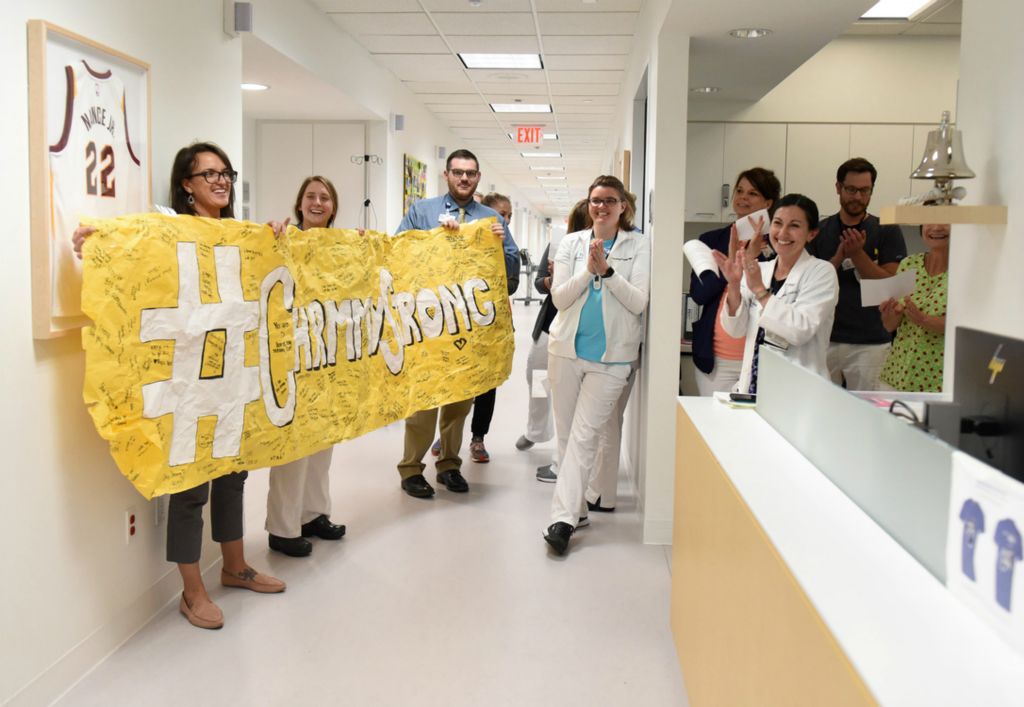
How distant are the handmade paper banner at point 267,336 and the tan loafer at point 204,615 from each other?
1.71ft

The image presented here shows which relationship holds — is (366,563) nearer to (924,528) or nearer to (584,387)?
(584,387)

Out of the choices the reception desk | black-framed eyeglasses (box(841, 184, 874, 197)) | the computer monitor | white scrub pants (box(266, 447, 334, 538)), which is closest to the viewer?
the reception desk

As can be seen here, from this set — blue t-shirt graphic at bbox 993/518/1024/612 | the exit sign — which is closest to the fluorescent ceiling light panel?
blue t-shirt graphic at bbox 993/518/1024/612

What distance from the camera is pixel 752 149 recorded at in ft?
19.1

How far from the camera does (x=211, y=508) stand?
3432 mm

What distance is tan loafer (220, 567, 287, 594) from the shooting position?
11.5 ft

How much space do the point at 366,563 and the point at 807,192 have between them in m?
3.73

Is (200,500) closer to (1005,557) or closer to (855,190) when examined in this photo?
(1005,557)

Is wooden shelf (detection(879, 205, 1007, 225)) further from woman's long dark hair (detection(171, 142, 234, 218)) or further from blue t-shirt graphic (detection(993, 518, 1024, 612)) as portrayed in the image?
woman's long dark hair (detection(171, 142, 234, 218))

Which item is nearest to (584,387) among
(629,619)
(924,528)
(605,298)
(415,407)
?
(605,298)

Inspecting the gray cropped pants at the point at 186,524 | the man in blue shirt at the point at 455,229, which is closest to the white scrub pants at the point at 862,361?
the man in blue shirt at the point at 455,229

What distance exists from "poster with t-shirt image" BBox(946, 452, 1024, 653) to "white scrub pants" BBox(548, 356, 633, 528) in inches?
113

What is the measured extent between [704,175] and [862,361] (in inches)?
83.5

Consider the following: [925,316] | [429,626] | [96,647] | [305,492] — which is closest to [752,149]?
[925,316]
